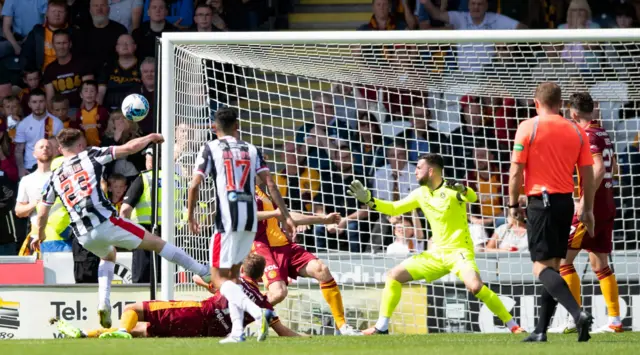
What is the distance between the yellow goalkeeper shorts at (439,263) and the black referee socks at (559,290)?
1829 mm

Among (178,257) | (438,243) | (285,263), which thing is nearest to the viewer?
(178,257)

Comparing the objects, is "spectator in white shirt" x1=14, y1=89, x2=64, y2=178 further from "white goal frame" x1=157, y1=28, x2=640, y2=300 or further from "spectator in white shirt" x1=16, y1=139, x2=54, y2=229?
"white goal frame" x1=157, y1=28, x2=640, y2=300

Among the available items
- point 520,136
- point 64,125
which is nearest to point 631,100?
point 520,136

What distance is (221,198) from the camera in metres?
9.23

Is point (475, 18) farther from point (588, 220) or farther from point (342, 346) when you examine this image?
point (342, 346)

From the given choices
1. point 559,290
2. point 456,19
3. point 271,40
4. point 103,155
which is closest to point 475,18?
point 456,19

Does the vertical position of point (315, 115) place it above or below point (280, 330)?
above

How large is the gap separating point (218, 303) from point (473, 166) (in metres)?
4.22

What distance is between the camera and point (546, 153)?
902 centimetres

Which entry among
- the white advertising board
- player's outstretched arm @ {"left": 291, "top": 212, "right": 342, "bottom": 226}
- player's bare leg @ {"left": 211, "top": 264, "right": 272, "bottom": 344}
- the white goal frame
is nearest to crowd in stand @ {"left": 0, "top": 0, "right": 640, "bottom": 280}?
the white goal frame

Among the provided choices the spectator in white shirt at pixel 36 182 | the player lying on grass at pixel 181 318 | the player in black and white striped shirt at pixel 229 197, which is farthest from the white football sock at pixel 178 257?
the spectator in white shirt at pixel 36 182

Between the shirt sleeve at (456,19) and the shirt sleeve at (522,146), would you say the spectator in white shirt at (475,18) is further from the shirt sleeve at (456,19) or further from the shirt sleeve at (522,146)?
the shirt sleeve at (522,146)

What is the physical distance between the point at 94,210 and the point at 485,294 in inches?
130

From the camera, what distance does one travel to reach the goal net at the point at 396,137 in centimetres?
1143
